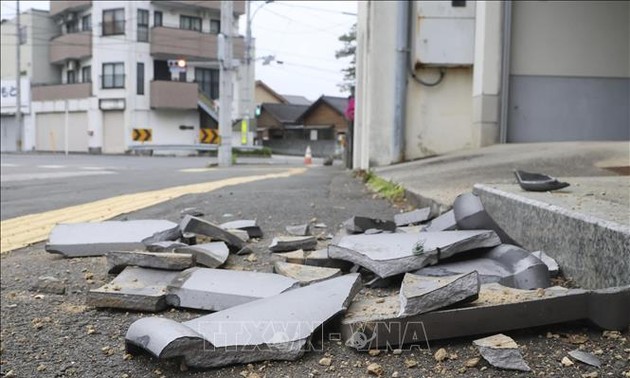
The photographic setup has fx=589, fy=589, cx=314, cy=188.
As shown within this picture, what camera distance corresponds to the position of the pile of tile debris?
187 cm

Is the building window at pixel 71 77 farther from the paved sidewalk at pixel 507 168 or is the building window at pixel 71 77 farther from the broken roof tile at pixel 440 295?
the broken roof tile at pixel 440 295

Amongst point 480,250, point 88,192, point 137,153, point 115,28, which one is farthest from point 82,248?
point 115,28

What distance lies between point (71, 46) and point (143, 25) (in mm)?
5642

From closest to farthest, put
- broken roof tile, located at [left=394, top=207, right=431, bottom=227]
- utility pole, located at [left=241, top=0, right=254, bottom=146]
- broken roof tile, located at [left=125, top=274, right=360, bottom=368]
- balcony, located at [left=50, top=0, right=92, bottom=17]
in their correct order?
broken roof tile, located at [left=125, top=274, right=360, bottom=368]
broken roof tile, located at [left=394, top=207, right=431, bottom=227]
utility pole, located at [left=241, top=0, right=254, bottom=146]
balcony, located at [left=50, top=0, right=92, bottom=17]

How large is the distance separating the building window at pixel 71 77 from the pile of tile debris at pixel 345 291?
1714 inches

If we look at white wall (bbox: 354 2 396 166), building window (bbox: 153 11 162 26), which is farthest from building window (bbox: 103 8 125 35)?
white wall (bbox: 354 2 396 166)

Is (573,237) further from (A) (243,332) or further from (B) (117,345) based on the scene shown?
(B) (117,345)

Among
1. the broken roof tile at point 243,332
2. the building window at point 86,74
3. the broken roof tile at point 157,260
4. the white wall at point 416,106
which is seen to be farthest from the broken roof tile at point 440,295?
the building window at point 86,74

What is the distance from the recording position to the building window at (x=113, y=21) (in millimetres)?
40266

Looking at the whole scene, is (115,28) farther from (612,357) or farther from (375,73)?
(612,357)

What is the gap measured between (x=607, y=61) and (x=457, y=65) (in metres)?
2.21

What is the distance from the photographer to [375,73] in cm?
984

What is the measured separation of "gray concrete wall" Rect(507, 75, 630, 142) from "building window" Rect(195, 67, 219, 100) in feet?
119

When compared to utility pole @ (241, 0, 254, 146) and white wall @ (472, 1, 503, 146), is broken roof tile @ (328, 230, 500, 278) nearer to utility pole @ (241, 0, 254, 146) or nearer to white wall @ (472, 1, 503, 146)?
white wall @ (472, 1, 503, 146)
